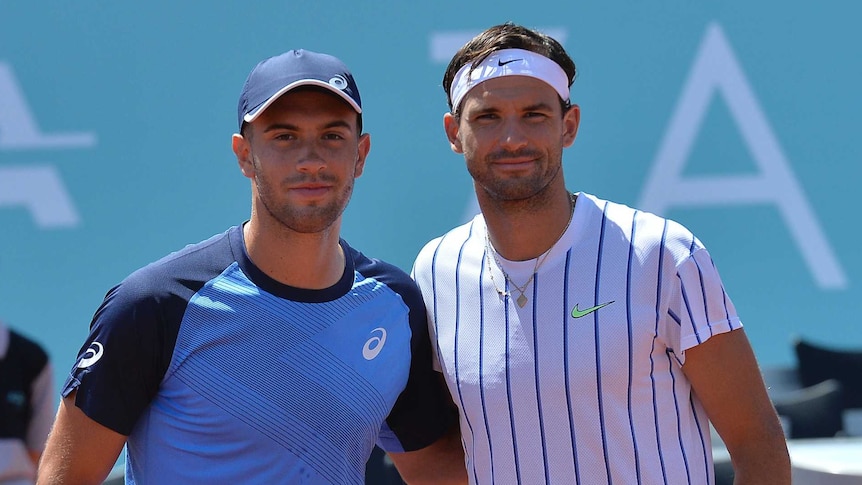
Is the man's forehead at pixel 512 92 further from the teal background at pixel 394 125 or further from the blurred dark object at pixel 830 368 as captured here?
the blurred dark object at pixel 830 368

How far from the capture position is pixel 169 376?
1801mm

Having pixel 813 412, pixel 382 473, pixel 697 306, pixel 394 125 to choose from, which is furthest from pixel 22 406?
pixel 813 412

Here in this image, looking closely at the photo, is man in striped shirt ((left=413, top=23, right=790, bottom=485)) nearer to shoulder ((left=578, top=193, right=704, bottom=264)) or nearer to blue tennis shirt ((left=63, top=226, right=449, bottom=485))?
shoulder ((left=578, top=193, right=704, bottom=264))

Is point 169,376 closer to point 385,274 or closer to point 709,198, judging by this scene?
point 385,274

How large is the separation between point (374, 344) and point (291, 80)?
1.63ft

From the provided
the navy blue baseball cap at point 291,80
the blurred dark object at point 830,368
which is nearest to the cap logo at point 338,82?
the navy blue baseball cap at point 291,80

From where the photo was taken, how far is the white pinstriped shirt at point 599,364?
1.86 metres

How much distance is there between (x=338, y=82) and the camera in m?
1.92

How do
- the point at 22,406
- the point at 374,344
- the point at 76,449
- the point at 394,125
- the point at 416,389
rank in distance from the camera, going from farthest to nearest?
the point at 394,125 → the point at 22,406 → the point at 416,389 → the point at 374,344 → the point at 76,449

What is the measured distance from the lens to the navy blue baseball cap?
1.89 metres

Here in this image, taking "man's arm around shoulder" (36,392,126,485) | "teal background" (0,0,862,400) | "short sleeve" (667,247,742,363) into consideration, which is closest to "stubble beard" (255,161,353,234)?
"man's arm around shoulder" (36,392,126,485)

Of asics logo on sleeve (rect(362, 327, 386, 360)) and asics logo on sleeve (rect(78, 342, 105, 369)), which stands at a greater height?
asics logo on sleeve (rect(78, 342, 105, 369))

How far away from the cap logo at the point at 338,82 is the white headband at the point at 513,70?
0.25 m

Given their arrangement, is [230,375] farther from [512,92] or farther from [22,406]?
[22,406]
